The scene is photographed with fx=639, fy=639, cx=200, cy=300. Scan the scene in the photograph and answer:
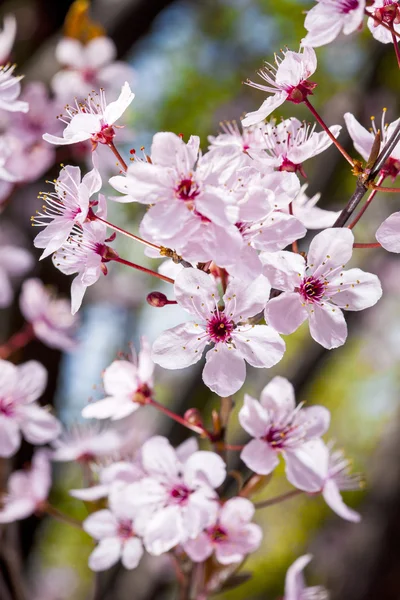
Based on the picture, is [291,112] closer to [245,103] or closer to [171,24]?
[245,103]

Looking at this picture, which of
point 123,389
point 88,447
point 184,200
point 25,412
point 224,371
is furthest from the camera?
point 88,447

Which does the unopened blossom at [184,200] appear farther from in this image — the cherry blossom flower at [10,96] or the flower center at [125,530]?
the flower center at [125,530]

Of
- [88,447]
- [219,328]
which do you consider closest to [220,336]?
[219,328]

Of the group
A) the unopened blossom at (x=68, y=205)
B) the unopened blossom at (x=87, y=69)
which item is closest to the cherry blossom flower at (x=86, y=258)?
the unopened blossom at (x=68, y=205)

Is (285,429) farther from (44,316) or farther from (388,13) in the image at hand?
(44,316)

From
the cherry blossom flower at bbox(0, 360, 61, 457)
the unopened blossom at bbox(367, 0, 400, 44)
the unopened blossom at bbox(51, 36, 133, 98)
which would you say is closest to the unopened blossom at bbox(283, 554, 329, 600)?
the cherry blossom flower at bbox(0, 360, 61, 457)

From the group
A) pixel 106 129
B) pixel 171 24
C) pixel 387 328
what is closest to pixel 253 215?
pixel 106 129
